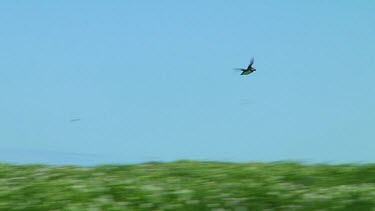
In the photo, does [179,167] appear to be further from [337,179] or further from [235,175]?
[337,179]

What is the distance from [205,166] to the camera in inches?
521

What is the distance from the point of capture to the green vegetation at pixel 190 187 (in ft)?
34.5

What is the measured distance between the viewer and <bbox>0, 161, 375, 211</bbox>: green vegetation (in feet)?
34.5

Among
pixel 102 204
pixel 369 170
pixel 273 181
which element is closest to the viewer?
pixel 102 204

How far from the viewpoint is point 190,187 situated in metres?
11.3

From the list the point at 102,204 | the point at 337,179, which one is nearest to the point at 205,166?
the point at 337,179

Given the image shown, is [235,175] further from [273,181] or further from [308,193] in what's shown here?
[308,193]

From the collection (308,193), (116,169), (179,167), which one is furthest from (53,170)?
(308,193)

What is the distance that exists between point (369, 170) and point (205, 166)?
2.59 metres

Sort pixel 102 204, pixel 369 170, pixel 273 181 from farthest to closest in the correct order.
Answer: pixel 369 170 → pixel 273 181 → pixel 102 204

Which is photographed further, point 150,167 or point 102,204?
point 150,167

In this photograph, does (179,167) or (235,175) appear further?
(179,167)

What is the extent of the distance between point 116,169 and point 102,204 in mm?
2591

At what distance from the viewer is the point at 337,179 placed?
12.1 metres
